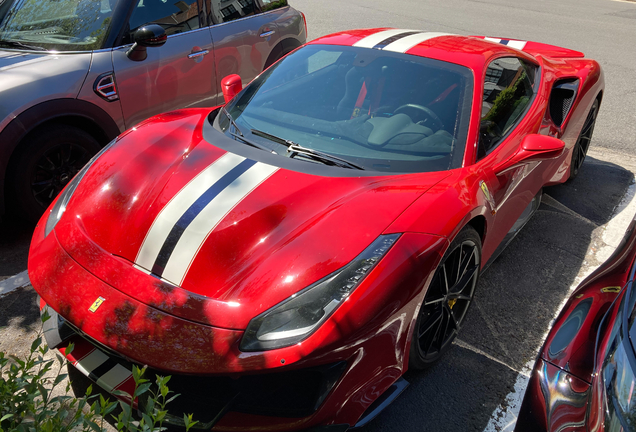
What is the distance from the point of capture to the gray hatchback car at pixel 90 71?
3.29 metres

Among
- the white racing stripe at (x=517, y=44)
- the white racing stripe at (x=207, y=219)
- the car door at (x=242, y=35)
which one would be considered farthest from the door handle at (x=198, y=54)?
the white racing stripe at (x=517, y=44)

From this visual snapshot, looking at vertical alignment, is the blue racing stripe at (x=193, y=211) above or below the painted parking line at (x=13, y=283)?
above

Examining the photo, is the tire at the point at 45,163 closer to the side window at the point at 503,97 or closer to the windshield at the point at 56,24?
→ the windshield at the point at 56,24

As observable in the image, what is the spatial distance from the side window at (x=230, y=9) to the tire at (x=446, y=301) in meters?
3.02

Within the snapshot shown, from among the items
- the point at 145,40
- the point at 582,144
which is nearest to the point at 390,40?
the point at 145,40

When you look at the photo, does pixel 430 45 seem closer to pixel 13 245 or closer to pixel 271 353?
pixel 271 353

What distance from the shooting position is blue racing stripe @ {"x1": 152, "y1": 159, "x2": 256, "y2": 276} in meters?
2.04

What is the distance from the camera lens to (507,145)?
2.88 m

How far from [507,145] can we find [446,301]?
0.97 metres

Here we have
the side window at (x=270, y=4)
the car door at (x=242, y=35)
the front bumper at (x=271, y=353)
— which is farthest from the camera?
the side window at (x=270, y=4)

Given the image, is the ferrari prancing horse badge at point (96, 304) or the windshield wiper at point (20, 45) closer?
the ferrari prancing horse badge at point (96, 304)

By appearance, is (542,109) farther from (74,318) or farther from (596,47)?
(596,47)

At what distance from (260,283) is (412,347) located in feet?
2.39

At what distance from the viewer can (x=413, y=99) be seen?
279cm
